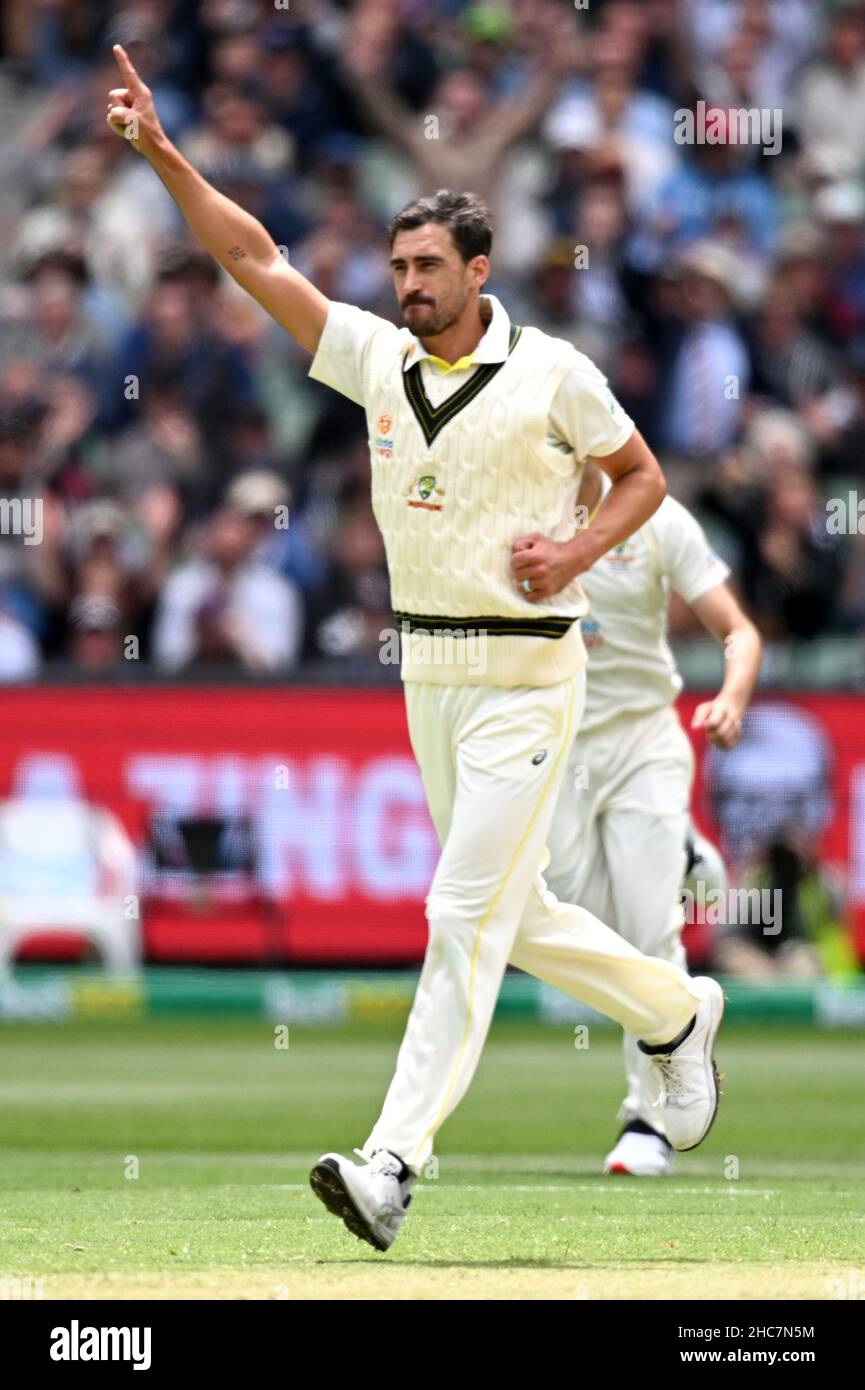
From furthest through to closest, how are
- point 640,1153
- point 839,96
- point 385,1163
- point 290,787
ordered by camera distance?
point 839,96 → point 290,787 → point 640,1153 → point 385,1163

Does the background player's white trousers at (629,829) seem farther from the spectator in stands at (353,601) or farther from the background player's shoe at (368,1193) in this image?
the spectator in stands at (353,601)

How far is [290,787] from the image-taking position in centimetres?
1467

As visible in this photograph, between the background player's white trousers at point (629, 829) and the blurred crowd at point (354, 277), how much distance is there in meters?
5.48

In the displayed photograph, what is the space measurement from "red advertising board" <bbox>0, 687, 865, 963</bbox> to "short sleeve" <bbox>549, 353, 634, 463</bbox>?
8.00m

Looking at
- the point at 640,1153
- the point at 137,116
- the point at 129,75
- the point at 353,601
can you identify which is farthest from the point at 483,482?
the point at 353,601

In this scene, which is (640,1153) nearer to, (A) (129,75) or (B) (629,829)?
(B) (629,829)

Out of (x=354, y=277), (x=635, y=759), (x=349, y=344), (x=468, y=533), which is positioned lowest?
(x=635, y=759)

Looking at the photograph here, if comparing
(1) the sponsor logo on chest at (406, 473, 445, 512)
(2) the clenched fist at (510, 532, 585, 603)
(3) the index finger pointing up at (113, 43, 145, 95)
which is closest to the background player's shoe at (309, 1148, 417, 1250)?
(2) the clenched fist at (510, 532, 585, 603)

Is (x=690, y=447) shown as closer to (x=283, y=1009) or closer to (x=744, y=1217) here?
(x=283, y=1009)

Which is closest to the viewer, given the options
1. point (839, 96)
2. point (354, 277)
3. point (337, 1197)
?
point (337, 1197)

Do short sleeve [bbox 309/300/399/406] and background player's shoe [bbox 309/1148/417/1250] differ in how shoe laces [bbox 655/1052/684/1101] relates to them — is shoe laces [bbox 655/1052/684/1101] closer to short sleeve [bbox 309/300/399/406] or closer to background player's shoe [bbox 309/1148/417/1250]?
background player's shoe [bbox 309/1148/417/1250]

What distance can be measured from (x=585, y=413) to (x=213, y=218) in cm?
108

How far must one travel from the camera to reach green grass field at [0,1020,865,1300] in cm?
591

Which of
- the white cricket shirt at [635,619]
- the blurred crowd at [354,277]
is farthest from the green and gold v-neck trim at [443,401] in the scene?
the blurred crowd at [354,277]
